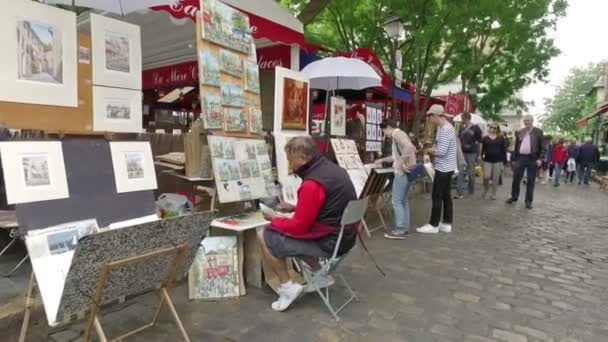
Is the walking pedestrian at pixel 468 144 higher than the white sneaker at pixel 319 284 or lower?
higher

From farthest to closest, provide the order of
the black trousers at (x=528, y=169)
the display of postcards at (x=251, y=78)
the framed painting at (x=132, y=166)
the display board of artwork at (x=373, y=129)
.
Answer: the black trousers at (x=528, y=169)
the display board of artwork at (x=373, y=129)
the display of postcards at (x=251, y=78)
the framed painting at (x=132, y=166)

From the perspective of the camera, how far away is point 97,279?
6.70ft

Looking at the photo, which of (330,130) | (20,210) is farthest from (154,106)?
(20,210)

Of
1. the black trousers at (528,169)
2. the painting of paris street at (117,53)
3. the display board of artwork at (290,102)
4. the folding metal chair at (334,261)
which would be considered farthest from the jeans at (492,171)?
the painting of paris street at (117,53)

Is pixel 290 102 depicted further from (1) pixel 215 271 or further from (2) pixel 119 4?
(1) pixel 215 271

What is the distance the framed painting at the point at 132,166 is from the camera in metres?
2.83

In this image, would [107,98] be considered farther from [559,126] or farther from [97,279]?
[559,126]

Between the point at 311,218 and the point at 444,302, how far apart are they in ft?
4.57

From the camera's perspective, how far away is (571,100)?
60188 mm

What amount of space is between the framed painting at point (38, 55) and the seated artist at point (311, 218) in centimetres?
148

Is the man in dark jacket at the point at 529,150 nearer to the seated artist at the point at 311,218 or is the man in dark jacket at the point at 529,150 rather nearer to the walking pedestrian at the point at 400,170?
the walking pedestrian at the point at 400,170

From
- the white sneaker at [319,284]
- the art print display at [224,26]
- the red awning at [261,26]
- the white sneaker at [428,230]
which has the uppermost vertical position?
the red awning at [261,26]

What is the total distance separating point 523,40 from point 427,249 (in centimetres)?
1021

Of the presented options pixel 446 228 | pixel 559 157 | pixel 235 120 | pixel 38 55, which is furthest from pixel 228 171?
pixel 559 157
